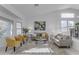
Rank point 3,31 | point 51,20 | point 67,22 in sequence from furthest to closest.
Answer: point 51,20, point 3,31, point 67,22

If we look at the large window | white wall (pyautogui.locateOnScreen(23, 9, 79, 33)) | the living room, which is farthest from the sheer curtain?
the large window

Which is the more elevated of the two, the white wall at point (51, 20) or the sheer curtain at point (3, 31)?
the white wall at point (51, 20)

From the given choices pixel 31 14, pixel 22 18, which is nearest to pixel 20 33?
pixel 22 18

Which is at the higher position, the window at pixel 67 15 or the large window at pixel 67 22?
the window at pixel 67 15

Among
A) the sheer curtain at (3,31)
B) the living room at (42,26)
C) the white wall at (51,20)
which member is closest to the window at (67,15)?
the living room at (42,26)

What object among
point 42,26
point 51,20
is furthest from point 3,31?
point 51,20

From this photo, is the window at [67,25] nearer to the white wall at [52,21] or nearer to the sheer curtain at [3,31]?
the white wall at [52,21]

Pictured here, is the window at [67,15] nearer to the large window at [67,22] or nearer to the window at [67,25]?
the large window at [67,22]

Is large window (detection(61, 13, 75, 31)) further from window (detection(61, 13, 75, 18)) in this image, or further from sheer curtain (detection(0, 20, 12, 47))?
sheer curtain (detection(0, 20, 12, 47))

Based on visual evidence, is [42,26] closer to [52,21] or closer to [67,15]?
[52,21]

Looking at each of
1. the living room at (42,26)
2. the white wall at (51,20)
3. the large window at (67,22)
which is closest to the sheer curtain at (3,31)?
the living room at (42,26)

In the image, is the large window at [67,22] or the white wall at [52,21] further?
the white wall at [52,21]
